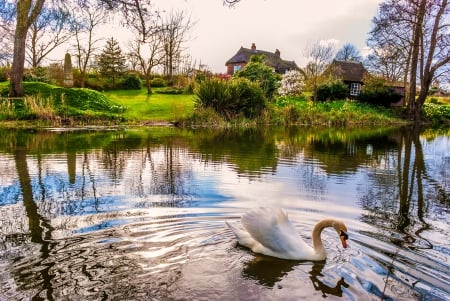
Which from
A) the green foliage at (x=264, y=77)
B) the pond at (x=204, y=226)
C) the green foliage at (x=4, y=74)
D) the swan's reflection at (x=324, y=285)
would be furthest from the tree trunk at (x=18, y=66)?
the swan's reflection at (x=324, y=285)

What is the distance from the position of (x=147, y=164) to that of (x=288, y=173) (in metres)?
3.57

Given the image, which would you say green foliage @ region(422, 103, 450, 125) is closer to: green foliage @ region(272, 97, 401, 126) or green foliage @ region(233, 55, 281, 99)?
green foliage @ region(272, 97, 401, 126)

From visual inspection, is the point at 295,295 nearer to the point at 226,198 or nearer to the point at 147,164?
the point at 226,198

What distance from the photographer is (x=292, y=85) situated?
137ft

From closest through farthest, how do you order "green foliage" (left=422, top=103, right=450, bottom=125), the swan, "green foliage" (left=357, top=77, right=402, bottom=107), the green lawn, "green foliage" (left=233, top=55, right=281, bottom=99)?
the swan
the green lawn
"green foliage" (left=233, top=55, right=281, bottom=99)
"green foliage" (left=422, top=103, right=450, bottom=125)
"green foliage" (left=357, top=77, right=402, bottom=107)

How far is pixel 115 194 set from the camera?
23.9ft

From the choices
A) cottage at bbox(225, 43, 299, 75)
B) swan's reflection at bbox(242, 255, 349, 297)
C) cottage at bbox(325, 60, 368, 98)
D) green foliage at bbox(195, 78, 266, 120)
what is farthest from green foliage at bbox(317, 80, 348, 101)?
swan's reflection at bbox(242, 255, 349, 297)

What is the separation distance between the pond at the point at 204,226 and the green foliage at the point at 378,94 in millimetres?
27032

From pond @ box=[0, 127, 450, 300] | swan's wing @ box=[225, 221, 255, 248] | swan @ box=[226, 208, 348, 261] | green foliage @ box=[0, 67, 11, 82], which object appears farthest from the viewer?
green foliage @ box=[0, 67, 11, 82]

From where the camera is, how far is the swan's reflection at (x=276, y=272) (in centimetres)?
412

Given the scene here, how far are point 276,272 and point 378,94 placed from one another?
35.7m

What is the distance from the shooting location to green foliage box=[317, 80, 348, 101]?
38062mm

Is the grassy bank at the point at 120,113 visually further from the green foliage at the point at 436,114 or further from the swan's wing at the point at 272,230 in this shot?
the swan's wing at the point at 272,230

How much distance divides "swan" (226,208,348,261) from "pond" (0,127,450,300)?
0.40 feet
